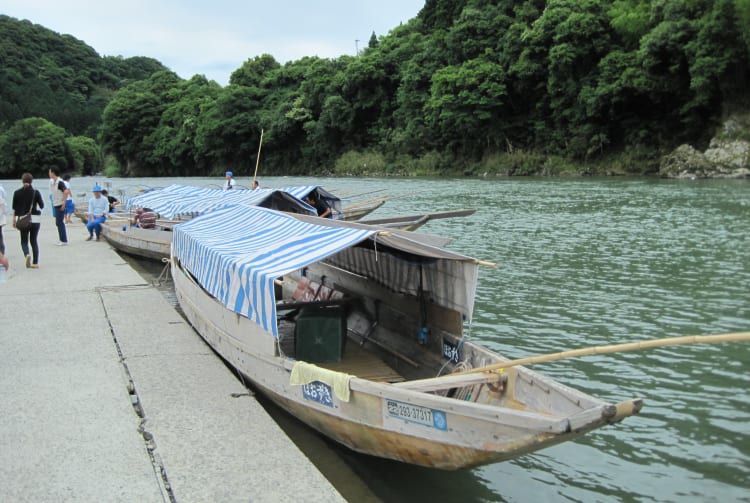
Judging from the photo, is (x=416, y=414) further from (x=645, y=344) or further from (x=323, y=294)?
(x=323, y=294)

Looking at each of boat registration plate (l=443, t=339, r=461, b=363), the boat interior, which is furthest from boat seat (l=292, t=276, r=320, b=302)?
boat registration plate (l=443, t=339, r=461, b=363)

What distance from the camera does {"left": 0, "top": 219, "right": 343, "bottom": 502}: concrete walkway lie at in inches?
188

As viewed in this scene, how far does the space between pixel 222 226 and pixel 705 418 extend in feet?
24.8

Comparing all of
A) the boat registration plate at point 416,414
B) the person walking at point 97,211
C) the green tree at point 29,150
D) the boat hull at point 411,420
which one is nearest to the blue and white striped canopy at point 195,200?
the person walking at point 97,211

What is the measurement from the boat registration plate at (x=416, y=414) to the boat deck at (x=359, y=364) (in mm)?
2026

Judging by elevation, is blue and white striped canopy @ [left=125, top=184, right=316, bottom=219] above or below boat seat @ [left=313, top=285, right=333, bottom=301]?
above

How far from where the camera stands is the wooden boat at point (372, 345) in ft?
16.8

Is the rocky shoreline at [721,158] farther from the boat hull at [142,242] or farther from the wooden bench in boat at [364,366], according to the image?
the wooden bench in boat at [364,366]

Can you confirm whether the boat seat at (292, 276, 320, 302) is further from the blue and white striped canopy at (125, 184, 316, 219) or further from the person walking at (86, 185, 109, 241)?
the person walking at (86, 185, 109, 241)

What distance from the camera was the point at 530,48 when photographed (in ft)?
174

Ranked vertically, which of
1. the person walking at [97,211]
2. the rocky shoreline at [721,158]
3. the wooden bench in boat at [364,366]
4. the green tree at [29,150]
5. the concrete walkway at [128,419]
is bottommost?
the wooden bench in boat at [364,366]

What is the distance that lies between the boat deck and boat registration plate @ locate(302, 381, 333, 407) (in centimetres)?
123

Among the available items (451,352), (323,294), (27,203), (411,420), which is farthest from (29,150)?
(411,420)

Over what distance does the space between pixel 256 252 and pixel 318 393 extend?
2.24 metres
